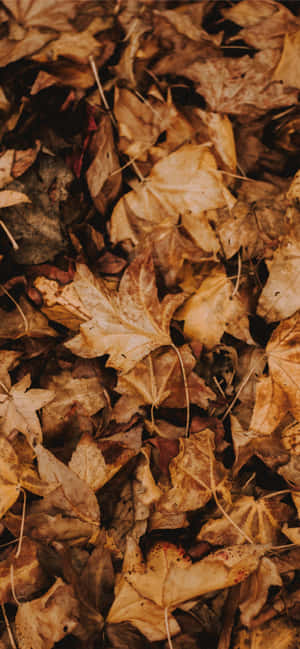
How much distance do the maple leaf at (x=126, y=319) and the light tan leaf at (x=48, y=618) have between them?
472 millimetres

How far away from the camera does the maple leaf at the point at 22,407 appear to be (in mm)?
917

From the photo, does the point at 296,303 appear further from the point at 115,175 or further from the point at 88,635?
the point at 88,635

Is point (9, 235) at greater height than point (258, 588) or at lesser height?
greater

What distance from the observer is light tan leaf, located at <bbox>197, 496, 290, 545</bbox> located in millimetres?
931

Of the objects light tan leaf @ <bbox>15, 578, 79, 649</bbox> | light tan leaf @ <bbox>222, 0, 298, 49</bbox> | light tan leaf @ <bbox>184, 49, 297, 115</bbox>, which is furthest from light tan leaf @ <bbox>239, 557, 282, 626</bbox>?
light tan leaf @ <bbox>222, 0, 298, 49</bbox>

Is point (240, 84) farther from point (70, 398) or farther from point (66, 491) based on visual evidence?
point (66, 491)

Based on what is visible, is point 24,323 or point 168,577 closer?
point 168,577

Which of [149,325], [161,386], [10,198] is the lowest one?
[161,386]

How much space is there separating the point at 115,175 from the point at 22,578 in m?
0.90

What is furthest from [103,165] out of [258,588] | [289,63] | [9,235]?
[258,588]

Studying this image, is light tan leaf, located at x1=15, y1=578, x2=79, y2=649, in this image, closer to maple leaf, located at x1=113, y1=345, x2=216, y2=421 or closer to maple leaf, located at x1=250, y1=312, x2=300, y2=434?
maple leaf, located at x1=113, y1=345, x2=216, y2=421

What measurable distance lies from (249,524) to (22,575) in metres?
0.50

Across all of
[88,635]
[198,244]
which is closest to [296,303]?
[198,244]

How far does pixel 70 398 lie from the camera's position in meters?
0.99
